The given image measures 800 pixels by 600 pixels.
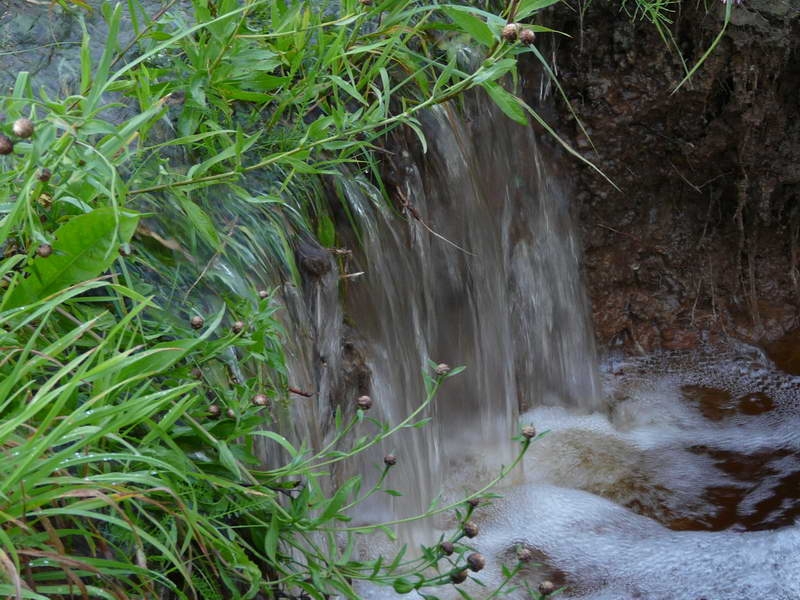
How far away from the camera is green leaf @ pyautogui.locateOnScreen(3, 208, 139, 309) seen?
4.13 feet

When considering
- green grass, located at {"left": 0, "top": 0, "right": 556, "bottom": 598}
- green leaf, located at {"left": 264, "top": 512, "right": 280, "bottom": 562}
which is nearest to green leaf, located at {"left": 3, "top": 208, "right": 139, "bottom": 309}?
green grass, located at {"left": 0, "top": 0, "right": 556, "bottom": 598}

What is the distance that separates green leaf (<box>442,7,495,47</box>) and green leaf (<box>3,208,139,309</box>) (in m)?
0.52

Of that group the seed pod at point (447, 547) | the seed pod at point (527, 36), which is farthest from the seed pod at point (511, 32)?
the seed pod at point (447, 547)

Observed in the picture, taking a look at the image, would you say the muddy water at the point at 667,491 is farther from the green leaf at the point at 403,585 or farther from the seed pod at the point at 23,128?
the seed pod at the point at 23,128

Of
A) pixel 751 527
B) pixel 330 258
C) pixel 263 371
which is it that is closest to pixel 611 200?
pixel 751 527

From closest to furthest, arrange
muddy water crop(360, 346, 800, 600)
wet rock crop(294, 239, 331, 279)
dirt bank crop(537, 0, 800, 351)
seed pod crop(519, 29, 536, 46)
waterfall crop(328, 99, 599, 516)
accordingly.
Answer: seed pod crop(519, 29, 536, 46), wet rock crop(294, 239, 331, 279), muddy water crop(360, 346, 800, 600), waterfall crop(328, 99, 599, 516), dirt bank crop(537, 0, 800, 351)

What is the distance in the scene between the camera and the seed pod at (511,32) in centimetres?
125

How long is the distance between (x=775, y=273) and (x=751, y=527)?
1464 millimetres

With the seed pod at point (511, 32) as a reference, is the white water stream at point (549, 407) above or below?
below

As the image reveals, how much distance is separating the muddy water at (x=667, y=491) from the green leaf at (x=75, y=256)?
4.26 feet

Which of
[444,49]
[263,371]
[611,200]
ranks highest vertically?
[444,49]

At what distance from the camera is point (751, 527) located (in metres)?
2.77

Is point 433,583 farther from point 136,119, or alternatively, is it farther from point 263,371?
point 136,119

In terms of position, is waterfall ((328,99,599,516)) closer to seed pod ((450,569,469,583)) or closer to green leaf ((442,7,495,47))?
green leaf ((442,7,495,47))
